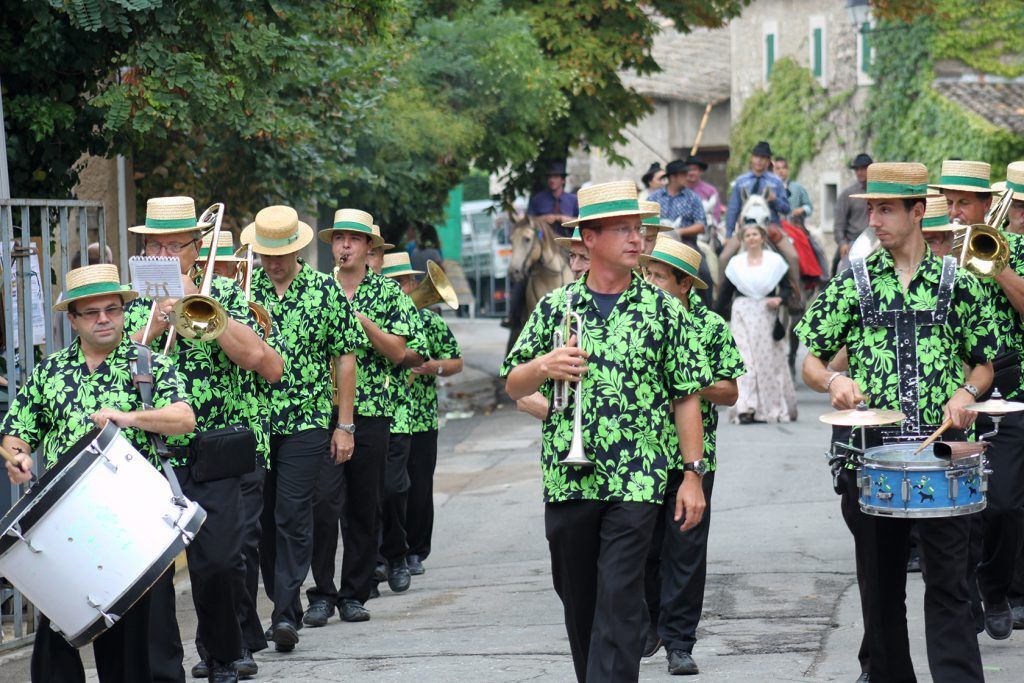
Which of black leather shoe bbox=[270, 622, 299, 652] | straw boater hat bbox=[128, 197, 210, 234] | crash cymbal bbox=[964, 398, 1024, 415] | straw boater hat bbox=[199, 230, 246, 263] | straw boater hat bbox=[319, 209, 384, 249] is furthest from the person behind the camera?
straw boater hat bbox=[319, 209, 384, 249]

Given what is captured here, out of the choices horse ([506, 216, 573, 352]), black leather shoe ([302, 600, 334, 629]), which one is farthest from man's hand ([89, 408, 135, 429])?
horse ([506, 216, 573, 352])

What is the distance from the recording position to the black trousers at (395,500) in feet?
35.1

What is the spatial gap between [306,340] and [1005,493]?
331 cm

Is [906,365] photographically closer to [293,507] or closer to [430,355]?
[293,507]

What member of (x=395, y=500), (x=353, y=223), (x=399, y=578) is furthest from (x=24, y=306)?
(x=399, y=578)

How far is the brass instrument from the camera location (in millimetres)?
11352

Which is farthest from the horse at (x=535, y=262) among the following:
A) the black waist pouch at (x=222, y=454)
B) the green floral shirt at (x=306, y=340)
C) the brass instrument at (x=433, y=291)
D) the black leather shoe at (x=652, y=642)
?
the black waist pouch at (x=222, y=454)

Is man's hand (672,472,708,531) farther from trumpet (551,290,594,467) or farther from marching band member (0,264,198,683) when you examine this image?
marching band member (0,264,198,683)

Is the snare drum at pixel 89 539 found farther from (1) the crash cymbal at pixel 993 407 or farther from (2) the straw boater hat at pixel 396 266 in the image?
(2) the straw boater hat at pixel 396 266

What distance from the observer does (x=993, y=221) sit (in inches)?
309

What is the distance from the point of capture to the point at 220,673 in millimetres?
7930

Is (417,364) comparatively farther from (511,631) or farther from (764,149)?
(764,149)

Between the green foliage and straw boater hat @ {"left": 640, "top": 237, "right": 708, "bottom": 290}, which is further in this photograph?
the green foliage

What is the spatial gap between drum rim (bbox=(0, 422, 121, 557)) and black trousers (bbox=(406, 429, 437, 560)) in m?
4.71
